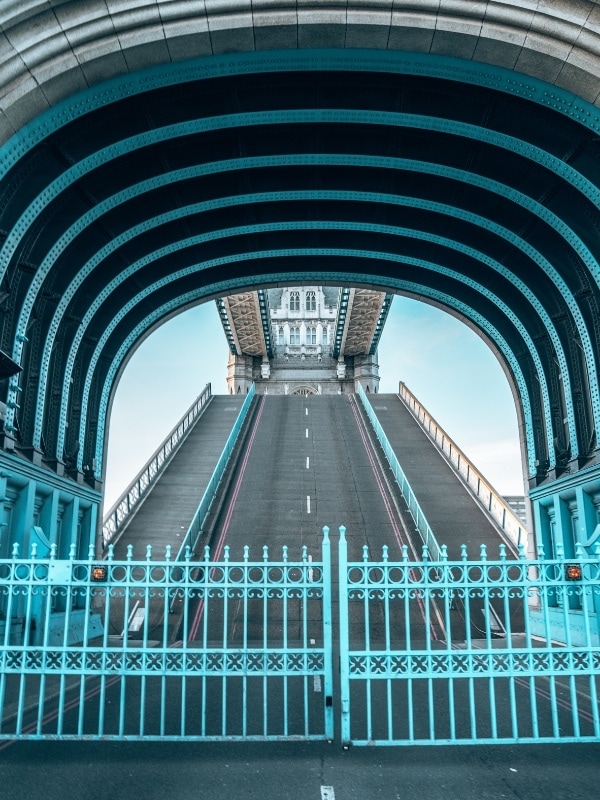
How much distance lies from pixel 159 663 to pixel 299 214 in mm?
10148

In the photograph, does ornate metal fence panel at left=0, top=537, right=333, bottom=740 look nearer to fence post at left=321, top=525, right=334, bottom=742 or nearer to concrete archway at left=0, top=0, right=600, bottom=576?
fence post at left=321, top=525, right=334, bottom=742

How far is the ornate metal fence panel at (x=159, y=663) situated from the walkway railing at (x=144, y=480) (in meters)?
5.82

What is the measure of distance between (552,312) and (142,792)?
12.9m

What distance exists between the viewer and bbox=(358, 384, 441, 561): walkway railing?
65.5 ft

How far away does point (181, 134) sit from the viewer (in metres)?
11.9

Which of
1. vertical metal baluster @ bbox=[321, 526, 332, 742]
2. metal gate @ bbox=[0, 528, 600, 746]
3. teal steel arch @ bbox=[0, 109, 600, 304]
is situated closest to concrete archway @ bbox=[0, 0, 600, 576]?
teal steel arch @ bbox=[0, 109, 600, 304]

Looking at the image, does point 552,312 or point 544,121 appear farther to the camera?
point 552,312

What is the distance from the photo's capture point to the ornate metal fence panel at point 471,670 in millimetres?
7078

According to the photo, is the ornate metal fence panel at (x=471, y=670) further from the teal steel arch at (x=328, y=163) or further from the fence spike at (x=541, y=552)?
the teal steel arch at (x=328, y=163)

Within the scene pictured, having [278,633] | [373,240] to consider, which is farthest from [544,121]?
[278,633]

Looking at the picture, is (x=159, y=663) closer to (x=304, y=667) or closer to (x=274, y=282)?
(x=304, y=667)

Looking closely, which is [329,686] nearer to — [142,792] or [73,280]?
[142,792]

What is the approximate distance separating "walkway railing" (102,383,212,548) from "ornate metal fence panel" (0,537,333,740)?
5821mm

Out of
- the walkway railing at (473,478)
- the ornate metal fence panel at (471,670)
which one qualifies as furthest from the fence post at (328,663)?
the walkway railing at (473,478)
